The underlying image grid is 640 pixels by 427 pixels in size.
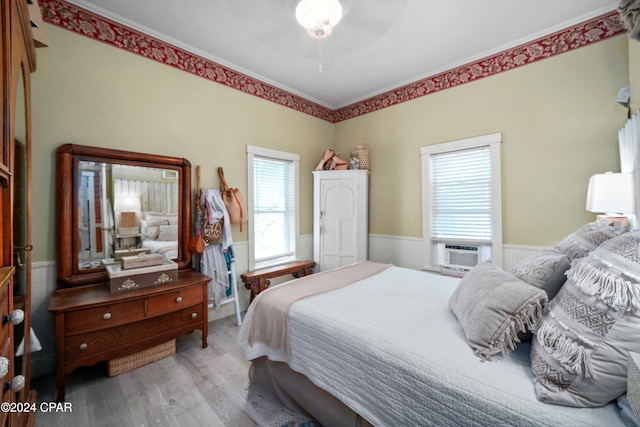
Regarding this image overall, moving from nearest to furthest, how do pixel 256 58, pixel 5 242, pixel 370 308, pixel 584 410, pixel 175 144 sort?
pixel 584 410 → pixel 5 242 → pixel 370 308 → pixel 175 144 → pixel 256 58

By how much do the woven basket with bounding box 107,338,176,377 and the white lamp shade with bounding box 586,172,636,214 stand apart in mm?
3591

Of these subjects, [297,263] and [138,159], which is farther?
[297,263]

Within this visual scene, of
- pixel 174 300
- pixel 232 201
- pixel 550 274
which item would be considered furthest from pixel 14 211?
pixel 550 274

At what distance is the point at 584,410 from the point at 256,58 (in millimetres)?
3535

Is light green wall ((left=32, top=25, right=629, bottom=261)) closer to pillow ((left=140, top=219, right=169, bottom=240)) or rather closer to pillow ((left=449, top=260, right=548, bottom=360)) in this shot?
pillow ((left=140, top=219, right=169, bottom=240))

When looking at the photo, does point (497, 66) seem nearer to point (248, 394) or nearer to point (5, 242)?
point (248, 394)

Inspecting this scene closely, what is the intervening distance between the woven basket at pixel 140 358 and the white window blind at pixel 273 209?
1.41 m

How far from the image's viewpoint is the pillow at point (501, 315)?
104cm

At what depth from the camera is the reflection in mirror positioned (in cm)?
217

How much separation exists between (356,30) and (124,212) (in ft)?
8.97

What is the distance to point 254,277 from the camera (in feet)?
10.2

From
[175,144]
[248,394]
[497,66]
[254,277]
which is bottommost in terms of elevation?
[248,394]

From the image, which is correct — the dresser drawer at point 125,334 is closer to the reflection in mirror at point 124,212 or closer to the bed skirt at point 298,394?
the reflection in mirror at point 124,212

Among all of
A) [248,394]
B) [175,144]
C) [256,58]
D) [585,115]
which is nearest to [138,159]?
[175,144]
